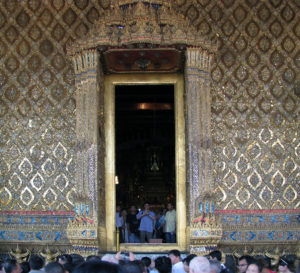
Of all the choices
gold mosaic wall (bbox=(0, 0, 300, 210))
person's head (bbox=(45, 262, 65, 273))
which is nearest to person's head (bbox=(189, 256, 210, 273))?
person's head (bbox=(45, 262, 65, 273))

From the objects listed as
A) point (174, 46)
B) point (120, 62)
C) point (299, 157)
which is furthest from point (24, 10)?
point (299, 157)

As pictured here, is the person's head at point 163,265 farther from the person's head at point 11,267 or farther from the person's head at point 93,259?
the person's head at point 11,267

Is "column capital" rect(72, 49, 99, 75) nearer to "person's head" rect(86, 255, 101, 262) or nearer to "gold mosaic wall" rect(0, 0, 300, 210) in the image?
"gold mosaic wall" rect(0, 0, 300, 210)

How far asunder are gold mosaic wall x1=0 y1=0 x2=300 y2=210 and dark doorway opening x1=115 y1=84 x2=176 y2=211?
8.59m

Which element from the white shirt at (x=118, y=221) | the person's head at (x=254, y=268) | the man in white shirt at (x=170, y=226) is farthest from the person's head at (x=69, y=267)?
the man in white shirt at (x=170, y=226)

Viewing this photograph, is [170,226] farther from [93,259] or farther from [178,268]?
[93,259]

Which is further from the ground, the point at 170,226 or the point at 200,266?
the point at 200,266

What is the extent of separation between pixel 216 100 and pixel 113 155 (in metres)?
2.55

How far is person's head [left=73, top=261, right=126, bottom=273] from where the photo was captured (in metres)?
3.56

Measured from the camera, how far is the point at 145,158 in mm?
23766

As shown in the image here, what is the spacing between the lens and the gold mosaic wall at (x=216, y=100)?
12.3 meters

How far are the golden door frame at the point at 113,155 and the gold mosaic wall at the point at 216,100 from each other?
2.43ft

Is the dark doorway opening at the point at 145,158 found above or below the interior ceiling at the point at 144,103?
below

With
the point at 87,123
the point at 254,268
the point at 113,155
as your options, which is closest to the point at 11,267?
the point at 254,268
